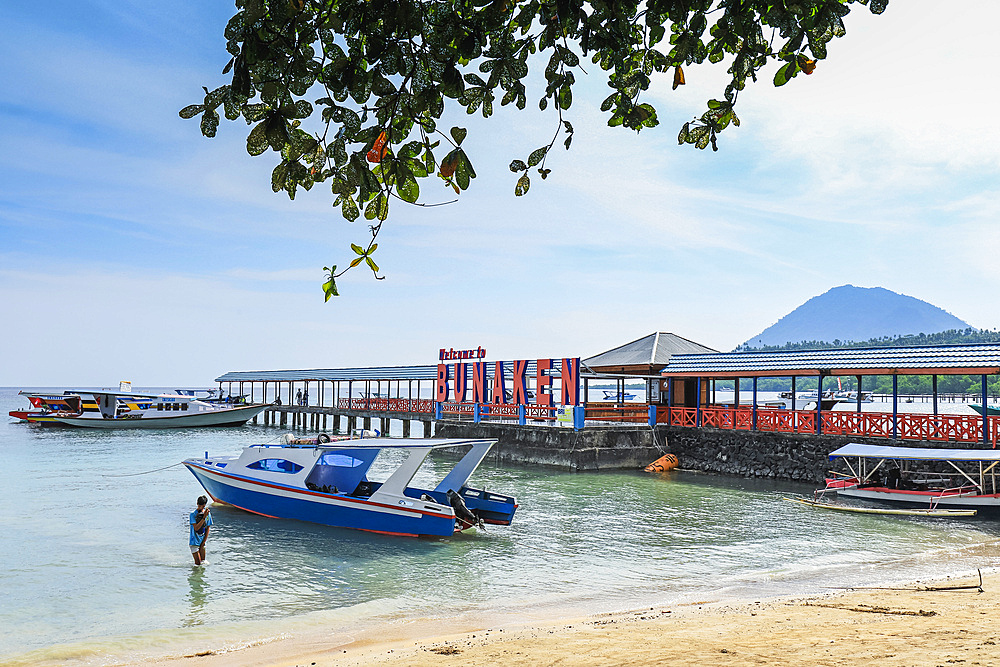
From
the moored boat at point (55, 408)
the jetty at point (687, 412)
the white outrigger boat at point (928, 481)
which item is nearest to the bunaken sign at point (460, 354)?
the jetty at point (687, 412)

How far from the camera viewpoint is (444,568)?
13031 mm

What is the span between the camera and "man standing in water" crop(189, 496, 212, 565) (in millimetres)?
12875

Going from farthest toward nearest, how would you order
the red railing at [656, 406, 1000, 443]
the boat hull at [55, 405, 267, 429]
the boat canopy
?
1. the boat hull at [55, 405, 267, 429]
2. the red railing at [656, 406, 1000, 443]
3. the boat canopy

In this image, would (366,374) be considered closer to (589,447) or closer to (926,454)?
(589,447)

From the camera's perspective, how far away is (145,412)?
179 ft

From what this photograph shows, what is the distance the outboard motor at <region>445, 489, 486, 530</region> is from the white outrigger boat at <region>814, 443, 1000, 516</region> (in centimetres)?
988

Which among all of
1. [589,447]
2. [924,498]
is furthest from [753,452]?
[924,498]

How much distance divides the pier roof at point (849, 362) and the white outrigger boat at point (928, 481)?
109 inches

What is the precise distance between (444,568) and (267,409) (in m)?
50.4

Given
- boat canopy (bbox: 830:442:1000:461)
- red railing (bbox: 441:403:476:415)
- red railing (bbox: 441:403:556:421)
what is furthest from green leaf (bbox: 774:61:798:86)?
red railing (bbox: 441:403:476:415)

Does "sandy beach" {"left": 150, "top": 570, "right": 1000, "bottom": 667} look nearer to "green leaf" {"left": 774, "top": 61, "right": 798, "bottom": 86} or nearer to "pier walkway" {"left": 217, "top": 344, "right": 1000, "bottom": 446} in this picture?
"green leaf" {"left": 774, "top": 61, "right": 798, "bottom": 86}

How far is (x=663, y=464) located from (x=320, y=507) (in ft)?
52.0

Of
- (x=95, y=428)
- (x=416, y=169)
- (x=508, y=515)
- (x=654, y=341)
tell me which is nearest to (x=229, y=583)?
(x=508, y=515)

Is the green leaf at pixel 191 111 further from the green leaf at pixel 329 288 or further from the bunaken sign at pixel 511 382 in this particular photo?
the bunaken sign at pixel 511 382
